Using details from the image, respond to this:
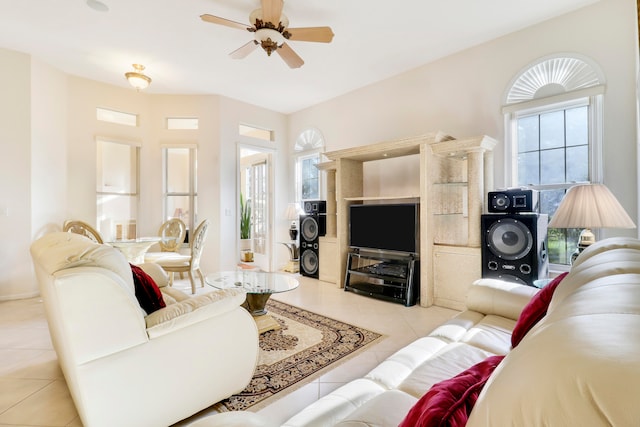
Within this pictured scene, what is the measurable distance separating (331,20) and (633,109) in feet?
9.52

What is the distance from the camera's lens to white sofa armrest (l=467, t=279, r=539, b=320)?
6.31ft

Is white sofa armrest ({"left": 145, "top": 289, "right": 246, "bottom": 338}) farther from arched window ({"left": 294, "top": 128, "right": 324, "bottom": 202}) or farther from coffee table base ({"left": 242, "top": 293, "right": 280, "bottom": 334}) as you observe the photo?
arched window ({"left": 294, "top": 128, "right": 324, "bottom": 202})

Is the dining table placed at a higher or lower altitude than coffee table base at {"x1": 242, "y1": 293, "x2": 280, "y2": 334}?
higher

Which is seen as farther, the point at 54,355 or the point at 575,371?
the point at 54,355

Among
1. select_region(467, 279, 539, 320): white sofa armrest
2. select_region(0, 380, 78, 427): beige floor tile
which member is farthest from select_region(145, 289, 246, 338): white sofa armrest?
select_region(467, 279, 539, 320): white sofa armrest

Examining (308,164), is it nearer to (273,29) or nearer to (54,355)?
(273,29)

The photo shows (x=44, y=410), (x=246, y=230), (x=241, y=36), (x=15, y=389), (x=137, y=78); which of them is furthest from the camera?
(x=246, y=230)

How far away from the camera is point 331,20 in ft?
10.3

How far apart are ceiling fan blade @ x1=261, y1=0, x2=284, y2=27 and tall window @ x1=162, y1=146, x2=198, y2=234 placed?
10.4 feet

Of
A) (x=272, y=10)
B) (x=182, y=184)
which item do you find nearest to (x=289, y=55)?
(x=272, y=10)

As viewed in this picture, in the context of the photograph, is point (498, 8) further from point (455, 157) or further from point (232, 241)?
point (232, 241)

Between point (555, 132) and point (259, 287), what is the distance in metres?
3.37

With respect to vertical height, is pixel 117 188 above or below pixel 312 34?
below

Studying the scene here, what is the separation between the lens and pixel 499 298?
2.00m
